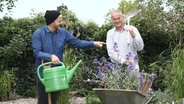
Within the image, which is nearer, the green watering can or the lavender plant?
the green watering can

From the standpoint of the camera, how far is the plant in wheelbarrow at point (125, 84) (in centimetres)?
369

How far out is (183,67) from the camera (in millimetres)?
4754

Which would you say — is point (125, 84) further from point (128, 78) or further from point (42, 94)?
point (42, 94)

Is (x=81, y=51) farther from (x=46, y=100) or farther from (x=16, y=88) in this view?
(x=46, y=100)

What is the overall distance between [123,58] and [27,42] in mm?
4278

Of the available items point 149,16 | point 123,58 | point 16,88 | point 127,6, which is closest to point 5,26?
point 16,88

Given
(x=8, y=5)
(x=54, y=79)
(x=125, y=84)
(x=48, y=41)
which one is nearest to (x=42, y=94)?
(x=54, y=79)

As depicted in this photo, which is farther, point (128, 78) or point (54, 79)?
point (128, 78)

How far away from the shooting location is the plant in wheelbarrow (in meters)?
3.69

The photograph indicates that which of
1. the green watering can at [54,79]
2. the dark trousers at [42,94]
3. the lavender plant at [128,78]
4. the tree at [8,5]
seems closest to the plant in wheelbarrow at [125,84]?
the lavender plant at [128,78]

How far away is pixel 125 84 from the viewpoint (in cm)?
406

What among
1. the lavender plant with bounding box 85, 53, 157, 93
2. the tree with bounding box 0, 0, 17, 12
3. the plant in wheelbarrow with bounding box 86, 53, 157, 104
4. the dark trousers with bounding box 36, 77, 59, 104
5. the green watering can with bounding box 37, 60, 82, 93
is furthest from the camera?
the tree with bounding box 0, 0, 17, 12

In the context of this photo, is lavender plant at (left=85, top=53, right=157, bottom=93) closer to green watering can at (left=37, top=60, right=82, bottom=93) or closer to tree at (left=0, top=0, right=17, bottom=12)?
green watering can at (left=37, top=60, right=82, bottom=93)

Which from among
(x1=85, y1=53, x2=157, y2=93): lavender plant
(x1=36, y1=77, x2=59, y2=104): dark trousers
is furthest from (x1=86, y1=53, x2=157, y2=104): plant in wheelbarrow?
(x1=36, y1=77, x2=59, y2=104): dark trousers
